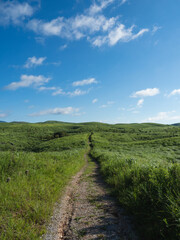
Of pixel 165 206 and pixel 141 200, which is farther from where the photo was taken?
pixel 141 200

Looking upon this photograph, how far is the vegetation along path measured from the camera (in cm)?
312

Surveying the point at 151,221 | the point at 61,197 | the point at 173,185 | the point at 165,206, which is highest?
the point at 173,185

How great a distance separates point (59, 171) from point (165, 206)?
6.49 m

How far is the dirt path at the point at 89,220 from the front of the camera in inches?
123

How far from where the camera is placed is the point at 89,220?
3.73 m

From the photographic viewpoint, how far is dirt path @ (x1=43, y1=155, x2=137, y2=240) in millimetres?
3115

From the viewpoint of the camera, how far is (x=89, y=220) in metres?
3.73

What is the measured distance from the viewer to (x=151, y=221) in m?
3.21

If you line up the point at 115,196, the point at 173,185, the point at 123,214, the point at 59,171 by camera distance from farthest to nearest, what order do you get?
the point at 59,171 → the point at 115,196 → the point at 123,214 → the point at 173,185

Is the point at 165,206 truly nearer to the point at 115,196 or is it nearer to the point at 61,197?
the point at 115,196

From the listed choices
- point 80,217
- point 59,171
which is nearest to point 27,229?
point 80,217

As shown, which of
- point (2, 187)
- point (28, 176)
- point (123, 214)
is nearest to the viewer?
point (123, 214)

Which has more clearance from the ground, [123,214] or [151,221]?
[151,221]

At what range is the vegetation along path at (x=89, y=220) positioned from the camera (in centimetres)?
312
